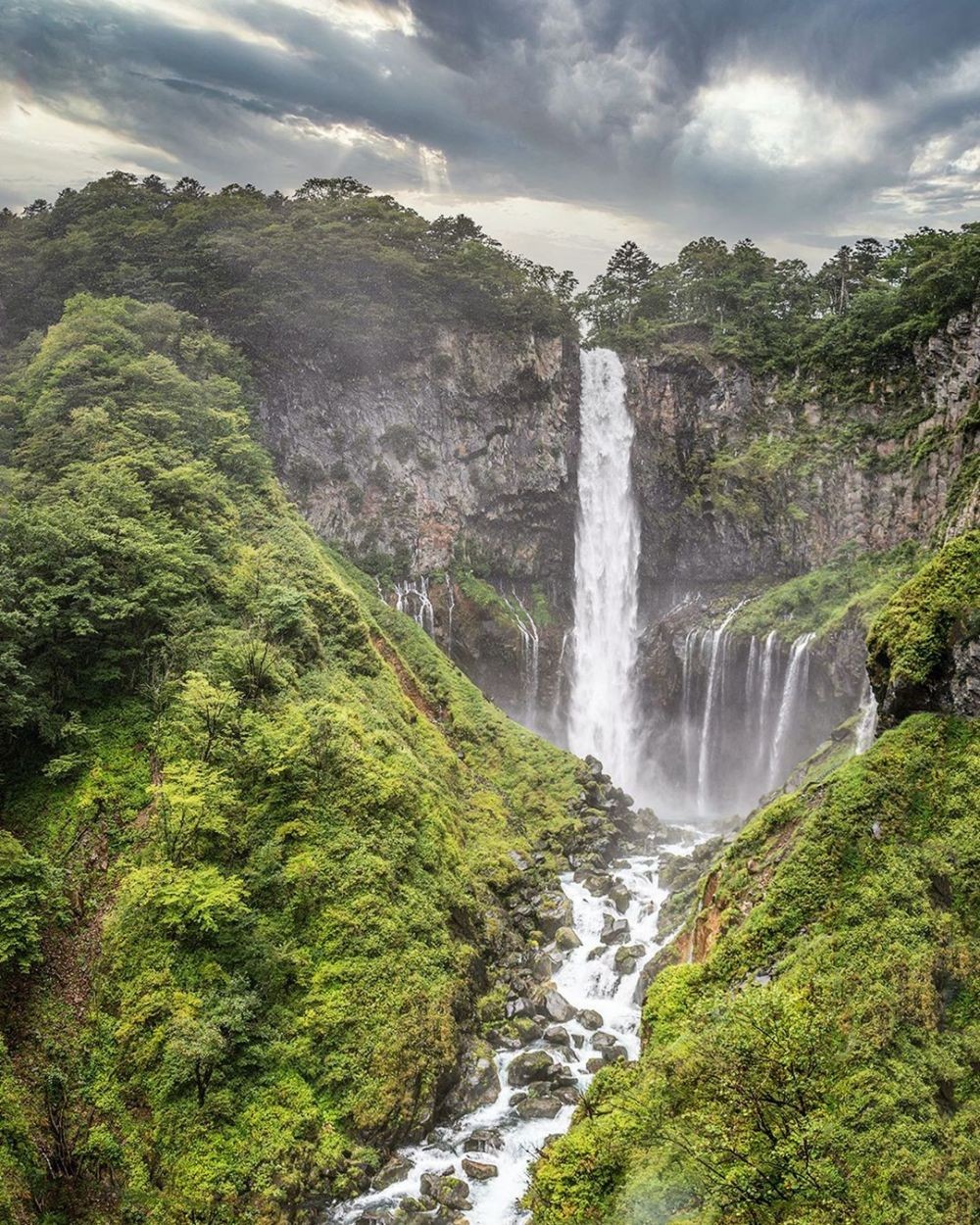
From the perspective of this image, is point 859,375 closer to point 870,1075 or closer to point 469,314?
point 469,314

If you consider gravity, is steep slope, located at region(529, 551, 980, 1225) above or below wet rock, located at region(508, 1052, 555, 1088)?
above

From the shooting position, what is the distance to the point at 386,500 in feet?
128

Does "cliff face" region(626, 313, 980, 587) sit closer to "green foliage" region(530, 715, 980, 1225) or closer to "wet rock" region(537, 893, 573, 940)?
"green foliage" region(530, 715, 980, 1225)

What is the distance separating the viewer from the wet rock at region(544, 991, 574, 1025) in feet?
56.6

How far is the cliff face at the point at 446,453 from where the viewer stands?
3791 cm

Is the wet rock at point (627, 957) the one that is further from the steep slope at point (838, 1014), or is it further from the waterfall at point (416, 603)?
the waterfall at point (416, 603)


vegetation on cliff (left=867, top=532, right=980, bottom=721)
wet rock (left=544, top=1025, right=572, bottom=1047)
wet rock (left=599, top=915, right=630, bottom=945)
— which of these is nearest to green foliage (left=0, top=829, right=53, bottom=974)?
wet rock (left=544, top=1025, right=572, bottom=1047)

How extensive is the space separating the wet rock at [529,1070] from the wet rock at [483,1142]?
1328 mm

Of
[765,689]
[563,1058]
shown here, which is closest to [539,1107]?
[563,1058]

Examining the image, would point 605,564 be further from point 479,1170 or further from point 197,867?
point 479,1170

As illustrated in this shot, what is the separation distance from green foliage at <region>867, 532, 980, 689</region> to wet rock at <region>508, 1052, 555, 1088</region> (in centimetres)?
1032

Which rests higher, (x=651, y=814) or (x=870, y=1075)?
(x=870, y=1075)

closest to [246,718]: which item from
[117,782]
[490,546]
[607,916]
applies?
[117,782]

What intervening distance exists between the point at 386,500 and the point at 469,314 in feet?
37.5
